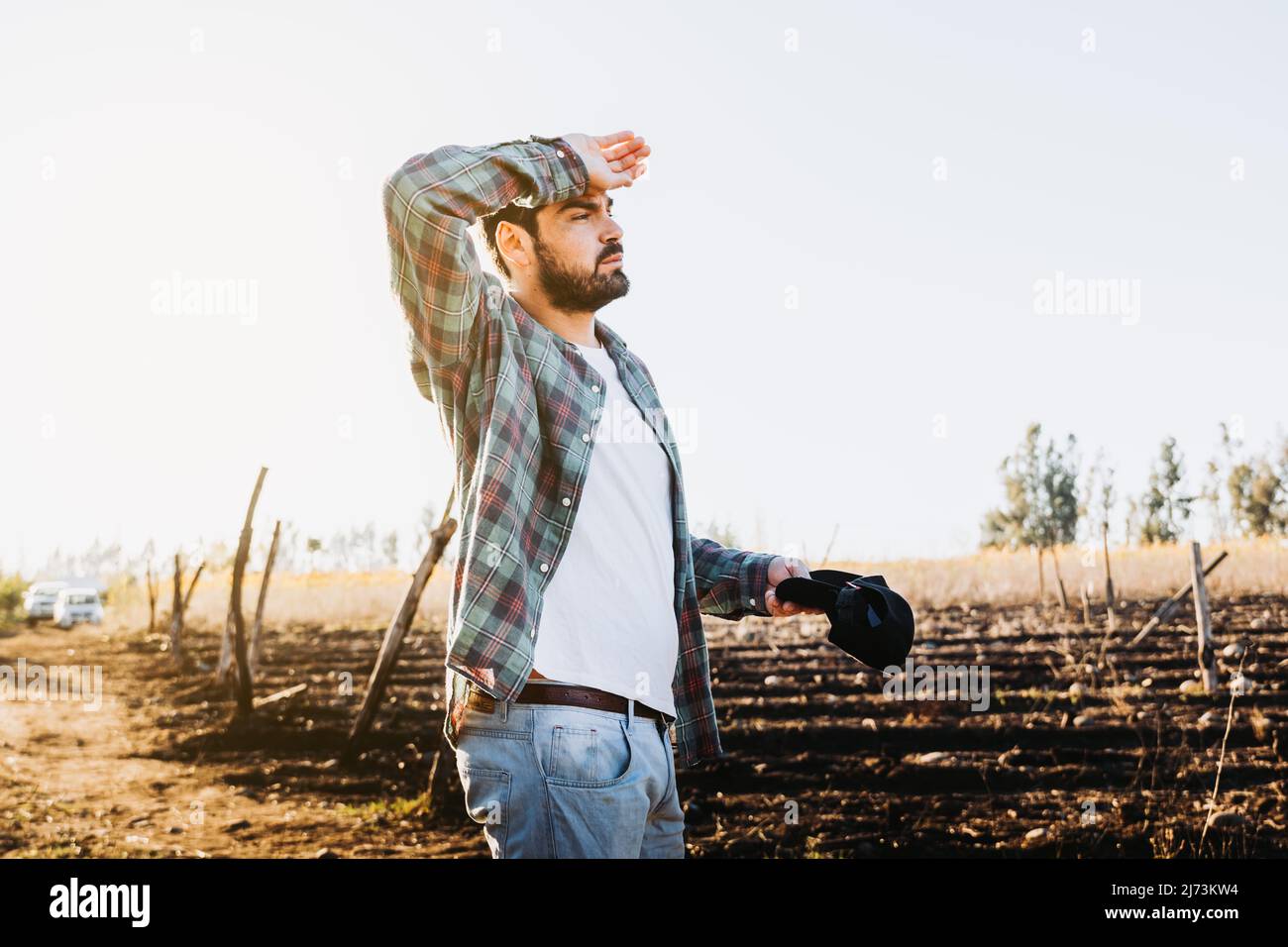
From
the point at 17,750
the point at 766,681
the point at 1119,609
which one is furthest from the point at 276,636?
the point at 1119,609

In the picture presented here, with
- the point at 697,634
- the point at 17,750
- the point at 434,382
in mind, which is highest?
the point at 434,382

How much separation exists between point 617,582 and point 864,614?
1.33 ft

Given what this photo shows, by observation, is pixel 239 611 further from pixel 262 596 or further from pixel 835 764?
pixel 835 764

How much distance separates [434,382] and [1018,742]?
189 inches

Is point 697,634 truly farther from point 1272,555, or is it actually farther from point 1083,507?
point 1083,507

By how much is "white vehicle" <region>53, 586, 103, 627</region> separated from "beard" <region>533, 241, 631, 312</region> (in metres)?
22.0

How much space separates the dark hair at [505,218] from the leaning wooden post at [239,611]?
5746 mm

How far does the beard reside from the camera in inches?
66.7

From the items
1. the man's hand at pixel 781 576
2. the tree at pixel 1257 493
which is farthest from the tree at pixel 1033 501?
the man's hand at pixel 781 576

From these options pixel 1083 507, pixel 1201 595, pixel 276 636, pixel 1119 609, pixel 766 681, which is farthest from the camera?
pixel 1083 507

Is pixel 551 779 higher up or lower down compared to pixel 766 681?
higher up

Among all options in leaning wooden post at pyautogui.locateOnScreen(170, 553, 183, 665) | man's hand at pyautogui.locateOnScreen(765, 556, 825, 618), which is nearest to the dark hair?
man's hand at pyautogui.locateOnScreen(765, 556, 825, 618)

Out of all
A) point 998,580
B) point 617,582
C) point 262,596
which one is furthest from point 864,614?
point 998,580

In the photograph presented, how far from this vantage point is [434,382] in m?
1.60
